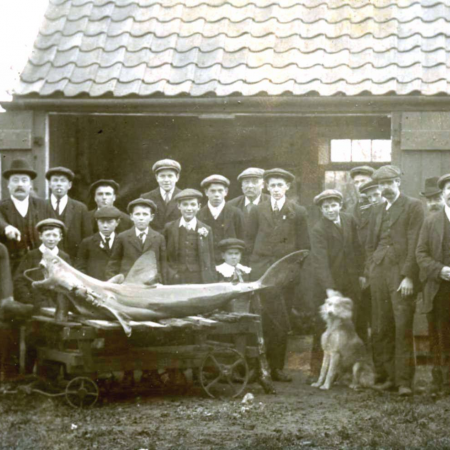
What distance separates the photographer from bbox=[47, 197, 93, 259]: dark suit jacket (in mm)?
7376

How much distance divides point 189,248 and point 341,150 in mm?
3796

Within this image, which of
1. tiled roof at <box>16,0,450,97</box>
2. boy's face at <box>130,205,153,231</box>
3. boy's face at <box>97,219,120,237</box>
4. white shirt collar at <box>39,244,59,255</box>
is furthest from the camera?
tiled roof at <box>16,0,450,97</box>

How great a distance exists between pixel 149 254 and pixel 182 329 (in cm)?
72

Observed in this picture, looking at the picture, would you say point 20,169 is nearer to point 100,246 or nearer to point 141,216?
point 100,246

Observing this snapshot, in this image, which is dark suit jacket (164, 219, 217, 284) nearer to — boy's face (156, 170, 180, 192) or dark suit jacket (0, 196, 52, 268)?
boy's face (156, 170, 180, 192)

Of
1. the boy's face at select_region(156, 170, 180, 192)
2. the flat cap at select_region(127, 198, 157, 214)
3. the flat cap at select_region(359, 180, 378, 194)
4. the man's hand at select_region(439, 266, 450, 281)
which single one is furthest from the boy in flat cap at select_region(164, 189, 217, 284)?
the man's hand at select_region(439, 266, 450, 281)

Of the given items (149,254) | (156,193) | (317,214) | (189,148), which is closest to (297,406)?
(149,254)

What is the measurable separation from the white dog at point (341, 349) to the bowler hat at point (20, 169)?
121 inches

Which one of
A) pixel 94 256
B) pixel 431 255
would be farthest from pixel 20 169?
pixel 431 255

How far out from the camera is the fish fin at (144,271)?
22.0 ft

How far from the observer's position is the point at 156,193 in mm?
7699

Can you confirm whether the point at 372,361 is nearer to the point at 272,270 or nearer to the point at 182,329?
the point at 272,270

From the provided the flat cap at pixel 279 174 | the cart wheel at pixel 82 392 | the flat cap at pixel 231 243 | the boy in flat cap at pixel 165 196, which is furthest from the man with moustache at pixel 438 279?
the cart wheel at pixel 82 392

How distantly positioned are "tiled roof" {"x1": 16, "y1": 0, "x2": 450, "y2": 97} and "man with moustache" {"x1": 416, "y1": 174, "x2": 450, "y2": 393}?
172 cm
